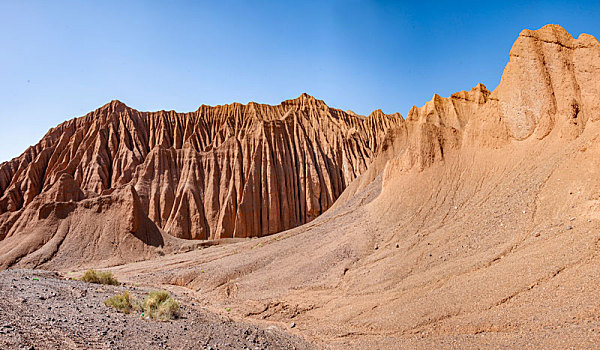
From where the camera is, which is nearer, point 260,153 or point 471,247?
point 471,247

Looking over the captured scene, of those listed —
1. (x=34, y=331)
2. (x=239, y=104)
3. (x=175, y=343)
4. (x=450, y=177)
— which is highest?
(x=239, y=104)

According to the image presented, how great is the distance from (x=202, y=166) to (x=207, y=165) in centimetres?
78

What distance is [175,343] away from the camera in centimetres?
897

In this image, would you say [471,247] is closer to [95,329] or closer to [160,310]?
[160,310]

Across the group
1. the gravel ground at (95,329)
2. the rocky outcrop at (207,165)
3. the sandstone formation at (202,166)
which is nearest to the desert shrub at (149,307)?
the gravel ground at (95,329)

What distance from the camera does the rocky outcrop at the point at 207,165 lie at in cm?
5125

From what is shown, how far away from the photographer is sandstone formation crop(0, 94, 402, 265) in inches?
1998

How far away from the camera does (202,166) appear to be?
2216 inches

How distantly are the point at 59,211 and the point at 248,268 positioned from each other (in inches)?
877

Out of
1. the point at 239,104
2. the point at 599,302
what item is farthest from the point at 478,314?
the point at 239,104

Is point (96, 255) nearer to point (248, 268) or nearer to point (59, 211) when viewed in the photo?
point (59, 211)

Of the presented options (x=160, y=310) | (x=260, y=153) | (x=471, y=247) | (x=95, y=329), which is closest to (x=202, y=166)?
(x=260, y=153)

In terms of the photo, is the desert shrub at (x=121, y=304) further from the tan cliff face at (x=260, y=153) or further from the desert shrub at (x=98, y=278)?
the tan cliff face at (x=260, y=153)

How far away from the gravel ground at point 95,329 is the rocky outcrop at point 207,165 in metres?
32.7
